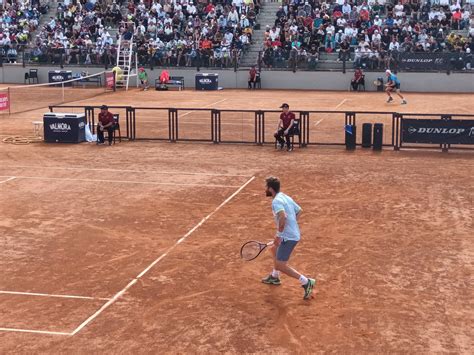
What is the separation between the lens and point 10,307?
1189 cm

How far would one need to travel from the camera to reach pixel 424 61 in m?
47.6

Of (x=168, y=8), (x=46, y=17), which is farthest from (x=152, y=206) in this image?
(x=46, y=17)

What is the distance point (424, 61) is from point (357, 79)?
4.20 metres

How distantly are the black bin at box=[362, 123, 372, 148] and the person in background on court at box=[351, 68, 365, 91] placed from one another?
70.3 feet

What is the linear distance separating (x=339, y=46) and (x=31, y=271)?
39.0 metres

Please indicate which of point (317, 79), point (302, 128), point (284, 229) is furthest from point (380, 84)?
point (284, 229)

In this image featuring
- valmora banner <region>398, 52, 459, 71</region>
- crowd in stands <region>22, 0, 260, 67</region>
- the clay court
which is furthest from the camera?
crowd in stands <region>22, 0, 260, 67</region>

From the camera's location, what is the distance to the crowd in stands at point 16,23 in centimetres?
5562

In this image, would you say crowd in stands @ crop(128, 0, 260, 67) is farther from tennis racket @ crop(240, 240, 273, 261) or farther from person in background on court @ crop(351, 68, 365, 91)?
tennis racket @ crop(240, 240, 273, 261)

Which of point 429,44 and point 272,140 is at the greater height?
point 429,44

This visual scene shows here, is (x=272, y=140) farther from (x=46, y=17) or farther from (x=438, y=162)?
(x=46, y=17)

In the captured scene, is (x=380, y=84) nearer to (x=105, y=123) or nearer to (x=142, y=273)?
(x=105, y=123)

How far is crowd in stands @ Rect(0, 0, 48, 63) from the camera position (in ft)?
182

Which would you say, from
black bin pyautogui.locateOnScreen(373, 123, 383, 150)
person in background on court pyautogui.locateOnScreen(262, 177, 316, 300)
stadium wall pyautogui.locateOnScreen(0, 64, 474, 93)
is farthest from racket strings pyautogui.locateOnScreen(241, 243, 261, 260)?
stadium wall pyautogui.locateOnScreen(0, 64, 474, 93)
